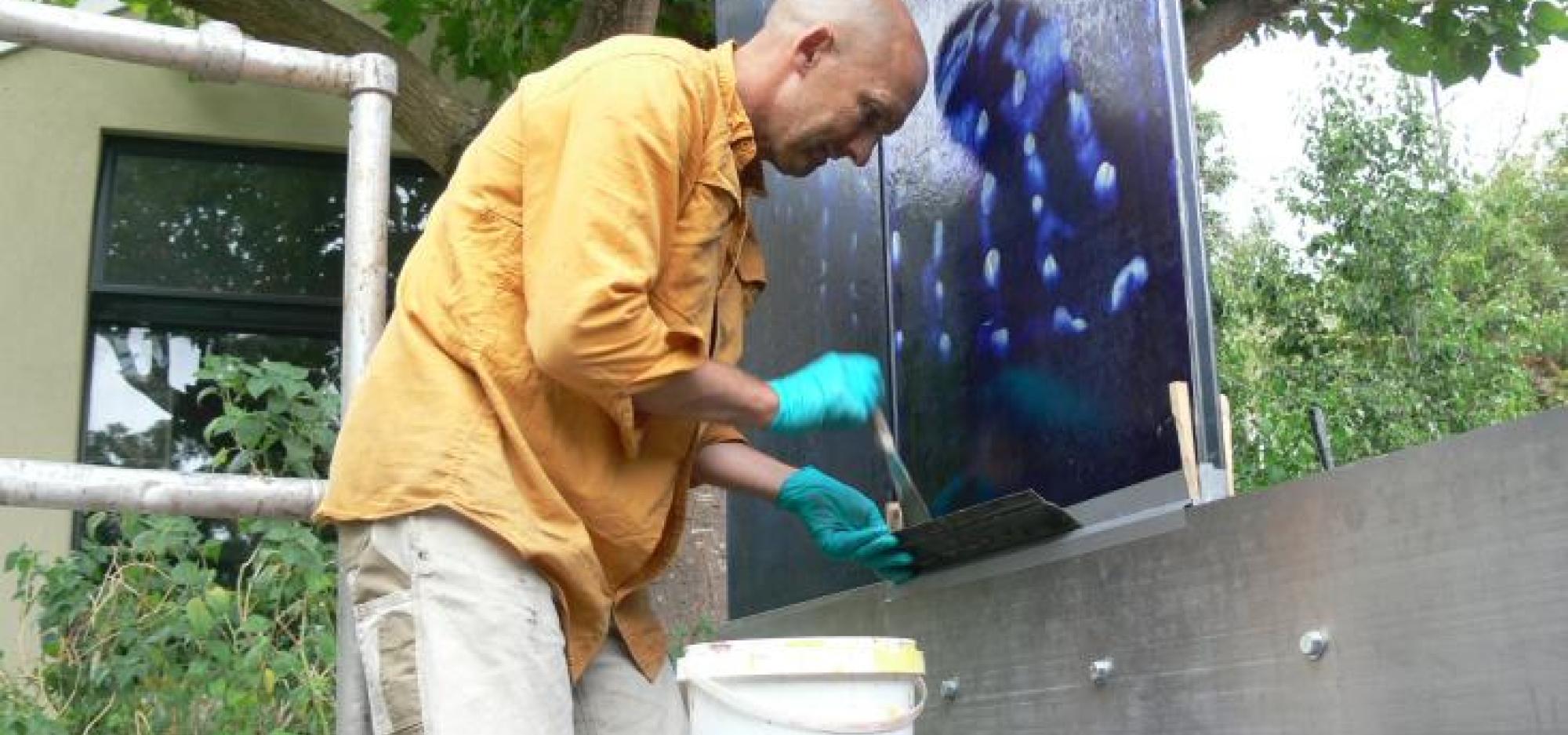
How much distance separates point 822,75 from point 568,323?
0.59 m

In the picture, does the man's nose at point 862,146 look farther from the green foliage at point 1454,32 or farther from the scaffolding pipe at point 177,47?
the green foliage at point 1454,32

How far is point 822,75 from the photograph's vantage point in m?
2.32

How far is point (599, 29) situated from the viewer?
4.85 meters

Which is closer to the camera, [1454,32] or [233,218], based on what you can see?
[1454,32]

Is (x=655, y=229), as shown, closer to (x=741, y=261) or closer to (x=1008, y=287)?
(x=741, y=261)

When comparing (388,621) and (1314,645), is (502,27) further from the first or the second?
(1314,645)

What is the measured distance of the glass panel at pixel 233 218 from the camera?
22.5 feet

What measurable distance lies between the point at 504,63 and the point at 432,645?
400cm

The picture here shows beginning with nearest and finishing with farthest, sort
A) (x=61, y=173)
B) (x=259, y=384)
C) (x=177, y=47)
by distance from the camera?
1. (x=177, y=47)
2. (x=259, y=384)
3. (x=61, y=173)

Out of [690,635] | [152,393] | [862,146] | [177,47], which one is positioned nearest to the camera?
[862,146]

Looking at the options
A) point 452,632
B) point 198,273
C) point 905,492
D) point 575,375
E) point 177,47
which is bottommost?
point 452,632

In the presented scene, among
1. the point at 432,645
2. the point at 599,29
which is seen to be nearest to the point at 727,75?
the point at 432,645

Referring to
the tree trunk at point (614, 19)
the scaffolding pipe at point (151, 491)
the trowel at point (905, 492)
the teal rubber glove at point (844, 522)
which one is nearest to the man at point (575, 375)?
the scaffolding pipe at point (151, 491)

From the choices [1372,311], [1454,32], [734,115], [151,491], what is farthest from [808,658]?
[1372,311]
